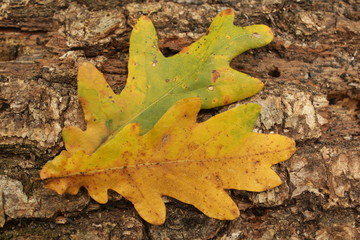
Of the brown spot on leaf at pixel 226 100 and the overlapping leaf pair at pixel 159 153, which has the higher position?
the brown spot on leaf at pixel 226 100

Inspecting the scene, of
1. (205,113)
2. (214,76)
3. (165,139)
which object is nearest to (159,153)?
(165,139)

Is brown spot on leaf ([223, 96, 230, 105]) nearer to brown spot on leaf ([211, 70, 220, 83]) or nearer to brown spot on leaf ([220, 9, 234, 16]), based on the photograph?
brown spot on leaf ([211, 70, 220, 83])

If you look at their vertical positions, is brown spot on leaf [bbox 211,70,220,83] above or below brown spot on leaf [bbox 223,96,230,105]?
above

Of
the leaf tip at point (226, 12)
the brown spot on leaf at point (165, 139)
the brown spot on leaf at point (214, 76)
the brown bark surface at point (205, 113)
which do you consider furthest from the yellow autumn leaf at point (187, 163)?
the leaf tip at point (226, 12)

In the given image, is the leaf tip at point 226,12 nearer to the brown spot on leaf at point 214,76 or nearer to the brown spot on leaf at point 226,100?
the brown spot on leaf at point 214,76

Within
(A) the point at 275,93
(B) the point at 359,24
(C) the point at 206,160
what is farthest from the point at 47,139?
(B) the point at 359,24

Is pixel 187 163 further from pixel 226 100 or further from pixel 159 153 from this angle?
pixel 226 100

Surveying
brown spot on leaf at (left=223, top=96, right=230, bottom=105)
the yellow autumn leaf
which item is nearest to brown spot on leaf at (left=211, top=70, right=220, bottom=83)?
brown spot on leaf at (left=223, top=96, right=230, bottom=105)
